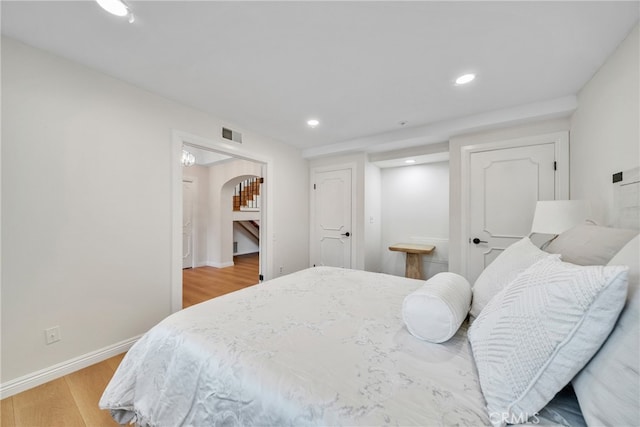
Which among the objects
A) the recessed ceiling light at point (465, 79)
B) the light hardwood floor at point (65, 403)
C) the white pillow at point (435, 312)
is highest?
the recessed ceiling light at point (465, 79)

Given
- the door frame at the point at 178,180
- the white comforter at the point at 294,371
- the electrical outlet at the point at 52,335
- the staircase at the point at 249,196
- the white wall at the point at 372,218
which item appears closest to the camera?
the white comforter at the point at 294,371

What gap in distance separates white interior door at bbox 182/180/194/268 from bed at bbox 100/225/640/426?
166 inches

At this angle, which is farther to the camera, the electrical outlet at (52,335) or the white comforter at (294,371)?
the electrical outlet at (52,335)

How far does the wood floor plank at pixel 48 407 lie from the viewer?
52.4 inches

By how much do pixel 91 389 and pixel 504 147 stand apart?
4310 millimetres

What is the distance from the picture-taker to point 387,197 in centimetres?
427

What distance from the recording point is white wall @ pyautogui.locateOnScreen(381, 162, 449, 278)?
376 centimetres

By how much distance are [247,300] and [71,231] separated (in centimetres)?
153

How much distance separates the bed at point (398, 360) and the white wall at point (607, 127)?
0.89 m

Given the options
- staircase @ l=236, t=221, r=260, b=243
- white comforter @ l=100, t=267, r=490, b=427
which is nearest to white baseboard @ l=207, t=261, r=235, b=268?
staircase @ l=236, t=221, r=260, b=243

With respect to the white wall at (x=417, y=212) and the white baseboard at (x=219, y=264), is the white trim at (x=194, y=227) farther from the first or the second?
the white wall at (x=417, y=212)

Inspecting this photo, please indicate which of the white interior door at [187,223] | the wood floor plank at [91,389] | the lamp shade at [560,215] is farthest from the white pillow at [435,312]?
the white interior door at [187,223]

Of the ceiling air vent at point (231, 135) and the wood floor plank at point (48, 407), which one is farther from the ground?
the ceiling air vent at point (231, 135)

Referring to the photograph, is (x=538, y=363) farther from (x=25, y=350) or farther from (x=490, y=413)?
(x=25, y=350)
